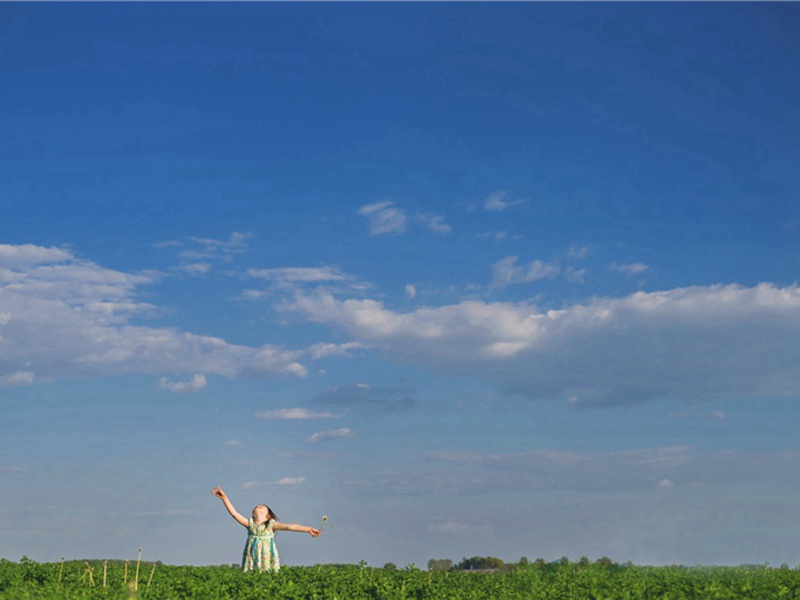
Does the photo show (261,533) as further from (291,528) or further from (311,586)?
(311,586)

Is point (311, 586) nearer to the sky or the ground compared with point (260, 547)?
nearer to the ground

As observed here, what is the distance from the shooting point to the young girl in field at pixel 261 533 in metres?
21.0

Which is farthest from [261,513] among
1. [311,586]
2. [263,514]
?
[311,586]

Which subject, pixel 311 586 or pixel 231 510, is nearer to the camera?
pixel 311 586

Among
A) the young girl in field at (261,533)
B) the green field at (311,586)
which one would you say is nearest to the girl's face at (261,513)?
the young girl in field at (261,533)

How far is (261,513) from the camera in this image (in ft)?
69.7

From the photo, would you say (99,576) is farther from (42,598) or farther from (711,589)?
(711,589)

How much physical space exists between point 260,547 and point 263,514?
30.2 inches

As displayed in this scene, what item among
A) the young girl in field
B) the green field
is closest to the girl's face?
the young girl in field

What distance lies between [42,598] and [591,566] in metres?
18.2

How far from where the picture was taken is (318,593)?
1534 centimetres

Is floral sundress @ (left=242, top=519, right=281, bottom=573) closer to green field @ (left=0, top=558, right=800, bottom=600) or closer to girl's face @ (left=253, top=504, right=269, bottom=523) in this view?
girl's face @ (left=253, top=504, right=269, bottom=523)

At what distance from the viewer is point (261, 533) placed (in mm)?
21125

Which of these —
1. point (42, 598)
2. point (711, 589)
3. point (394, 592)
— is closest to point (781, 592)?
point (711, 589)
